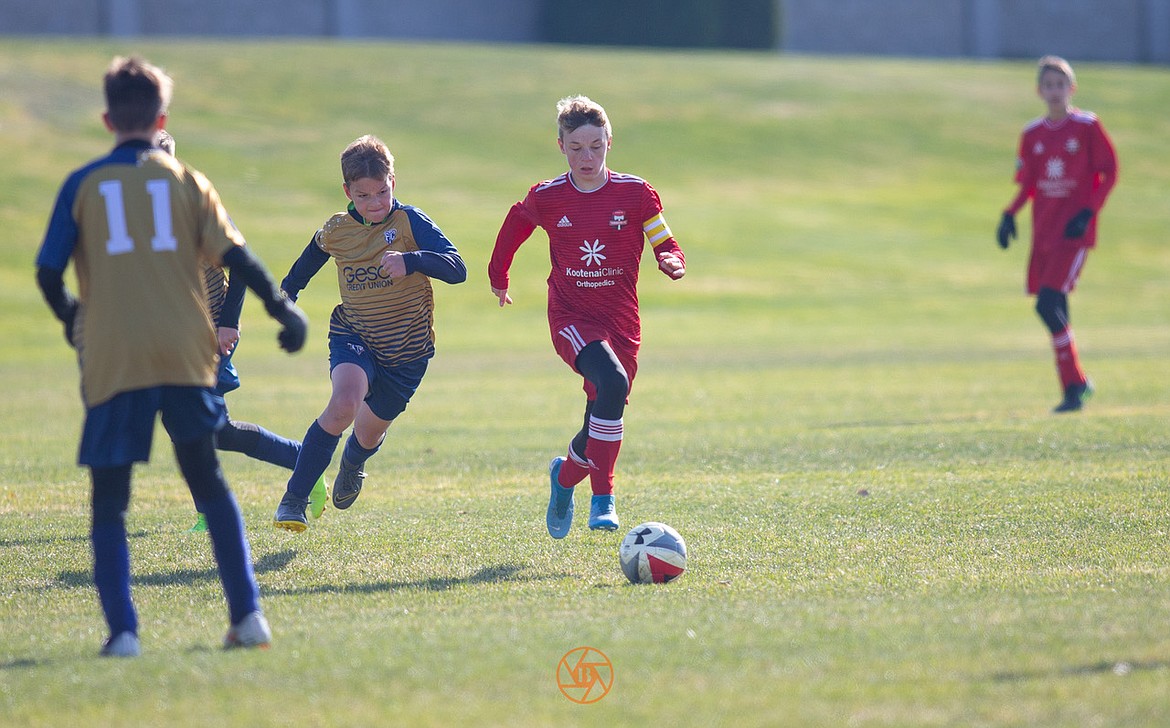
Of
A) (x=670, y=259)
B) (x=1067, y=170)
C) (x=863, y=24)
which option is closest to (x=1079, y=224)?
(x=1067, y=170)

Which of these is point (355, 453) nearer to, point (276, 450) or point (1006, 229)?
point (276, 450)

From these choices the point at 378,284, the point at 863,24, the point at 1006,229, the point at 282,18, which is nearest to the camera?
the point at 378,284

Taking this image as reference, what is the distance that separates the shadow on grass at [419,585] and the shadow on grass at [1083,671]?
2.45 m

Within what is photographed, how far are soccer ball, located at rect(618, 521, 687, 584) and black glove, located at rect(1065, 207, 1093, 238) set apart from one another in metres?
7.36

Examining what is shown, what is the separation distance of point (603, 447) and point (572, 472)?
0.76 ft

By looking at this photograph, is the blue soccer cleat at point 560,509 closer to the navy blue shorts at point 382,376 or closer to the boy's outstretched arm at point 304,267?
the navy blue shorts at point 382,376

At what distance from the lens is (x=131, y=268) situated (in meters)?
4.72

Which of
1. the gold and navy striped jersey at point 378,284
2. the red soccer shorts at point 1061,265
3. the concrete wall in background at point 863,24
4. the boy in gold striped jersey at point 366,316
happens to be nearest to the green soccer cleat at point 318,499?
the boy in gold striped jersey at point 366,316

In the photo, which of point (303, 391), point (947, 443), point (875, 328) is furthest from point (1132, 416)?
point (875, 328)

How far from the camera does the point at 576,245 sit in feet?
24.4

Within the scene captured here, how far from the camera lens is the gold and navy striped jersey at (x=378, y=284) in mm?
7258

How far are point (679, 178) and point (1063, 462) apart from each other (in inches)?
1287

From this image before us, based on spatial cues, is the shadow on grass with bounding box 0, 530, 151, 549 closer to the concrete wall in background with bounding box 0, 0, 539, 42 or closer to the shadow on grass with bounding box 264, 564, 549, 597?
the shadow on grass with bounding box 264, 564, 549, 597

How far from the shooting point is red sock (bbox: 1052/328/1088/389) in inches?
476
